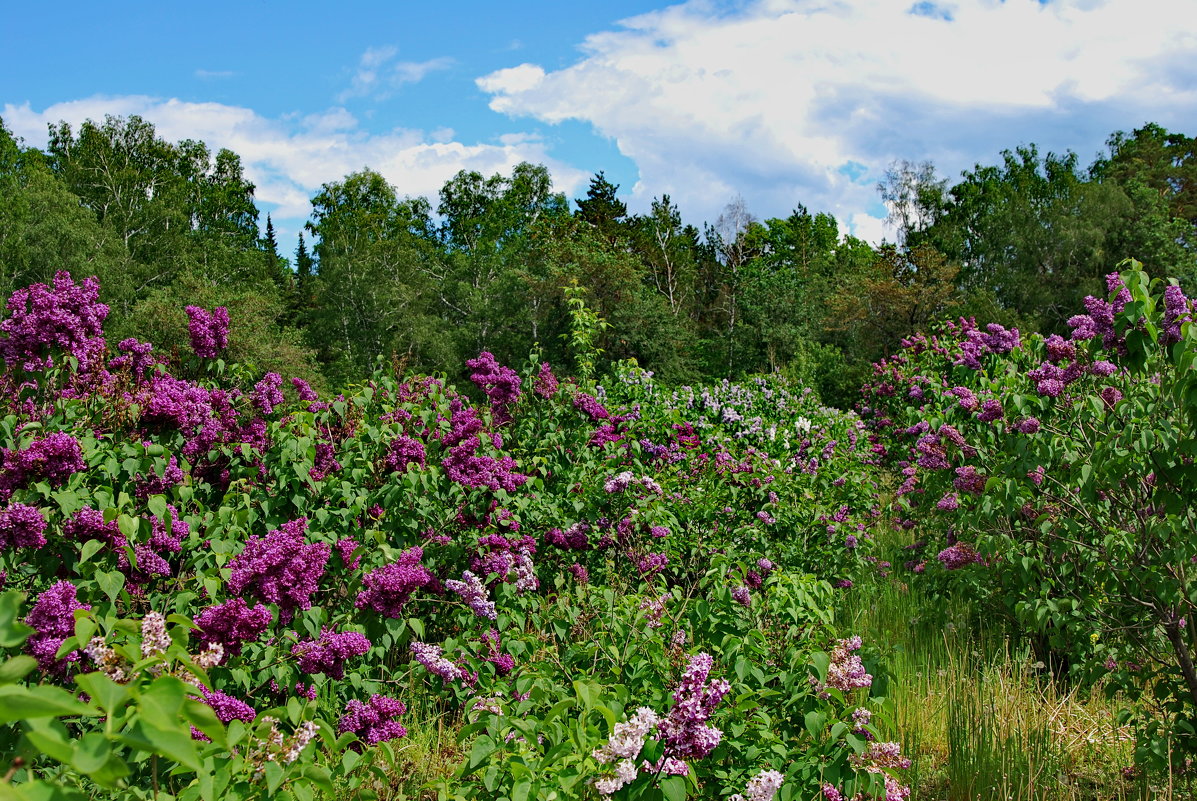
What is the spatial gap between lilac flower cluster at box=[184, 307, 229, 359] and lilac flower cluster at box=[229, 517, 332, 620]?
1.76 meters

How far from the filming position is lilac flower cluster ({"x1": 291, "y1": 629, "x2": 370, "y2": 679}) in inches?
94.1

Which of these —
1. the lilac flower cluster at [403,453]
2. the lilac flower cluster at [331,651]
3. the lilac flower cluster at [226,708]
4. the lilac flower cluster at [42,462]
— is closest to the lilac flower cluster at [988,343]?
the lilac flower cluster at [403,453]

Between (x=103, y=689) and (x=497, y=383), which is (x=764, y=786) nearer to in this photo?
(x=103, y=689)

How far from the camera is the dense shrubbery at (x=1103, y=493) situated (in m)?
2.59

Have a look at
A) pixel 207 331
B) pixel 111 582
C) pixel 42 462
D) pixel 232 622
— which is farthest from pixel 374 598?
pixel 207 331

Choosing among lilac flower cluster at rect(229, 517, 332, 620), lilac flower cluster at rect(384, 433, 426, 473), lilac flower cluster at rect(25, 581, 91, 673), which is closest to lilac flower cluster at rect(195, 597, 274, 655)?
lilac flower cluster at rect(229, 517, 332, 620)

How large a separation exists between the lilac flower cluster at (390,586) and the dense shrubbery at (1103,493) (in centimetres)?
190

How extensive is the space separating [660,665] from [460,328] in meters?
27.1

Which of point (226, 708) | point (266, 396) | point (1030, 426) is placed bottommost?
point (226, 708)

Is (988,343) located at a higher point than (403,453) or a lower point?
higher

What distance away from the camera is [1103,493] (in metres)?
3.28

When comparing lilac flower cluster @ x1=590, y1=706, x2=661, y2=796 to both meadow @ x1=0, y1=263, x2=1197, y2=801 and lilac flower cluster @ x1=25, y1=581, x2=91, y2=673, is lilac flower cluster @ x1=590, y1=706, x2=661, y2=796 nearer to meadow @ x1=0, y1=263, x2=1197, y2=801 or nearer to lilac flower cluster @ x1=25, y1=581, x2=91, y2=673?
meadow @ x1=0, y1=263, x2=1197, y2=801

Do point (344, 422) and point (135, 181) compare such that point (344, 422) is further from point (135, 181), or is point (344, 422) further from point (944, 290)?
point (135, 181)

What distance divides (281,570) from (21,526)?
0.76 metres
